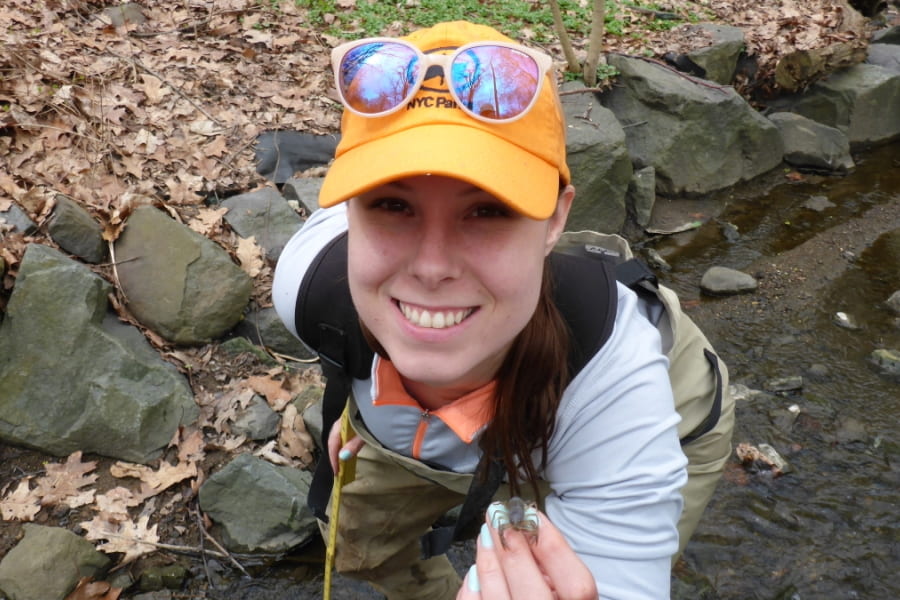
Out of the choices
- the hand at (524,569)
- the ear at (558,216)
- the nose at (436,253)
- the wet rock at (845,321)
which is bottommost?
the wet rock at (845,321)

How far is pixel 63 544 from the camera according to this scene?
2.98 metres

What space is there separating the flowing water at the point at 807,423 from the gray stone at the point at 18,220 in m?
3.69

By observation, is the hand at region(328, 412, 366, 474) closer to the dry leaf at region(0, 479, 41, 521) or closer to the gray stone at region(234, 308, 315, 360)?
the dry leaf at region(0, 479, 41, 521)

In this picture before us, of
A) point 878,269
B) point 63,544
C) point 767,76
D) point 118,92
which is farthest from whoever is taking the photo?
point 767,76

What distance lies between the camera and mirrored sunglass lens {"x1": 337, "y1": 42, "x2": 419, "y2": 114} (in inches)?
61.3

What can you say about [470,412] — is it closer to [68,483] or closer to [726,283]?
[68,483]

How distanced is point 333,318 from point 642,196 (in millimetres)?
4519

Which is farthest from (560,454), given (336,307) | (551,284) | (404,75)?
(404,75)

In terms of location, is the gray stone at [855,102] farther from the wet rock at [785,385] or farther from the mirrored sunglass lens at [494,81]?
the mirrored sunglass lens at [494,81]

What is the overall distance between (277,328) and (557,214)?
103 inches

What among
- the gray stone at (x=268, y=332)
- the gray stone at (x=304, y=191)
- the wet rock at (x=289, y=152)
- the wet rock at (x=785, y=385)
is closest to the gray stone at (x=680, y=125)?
the wet rock at (x=785, y=385)

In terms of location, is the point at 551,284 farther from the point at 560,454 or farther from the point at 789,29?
the point at 789,29

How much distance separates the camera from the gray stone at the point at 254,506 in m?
3.29

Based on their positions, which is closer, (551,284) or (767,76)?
(551,284)
